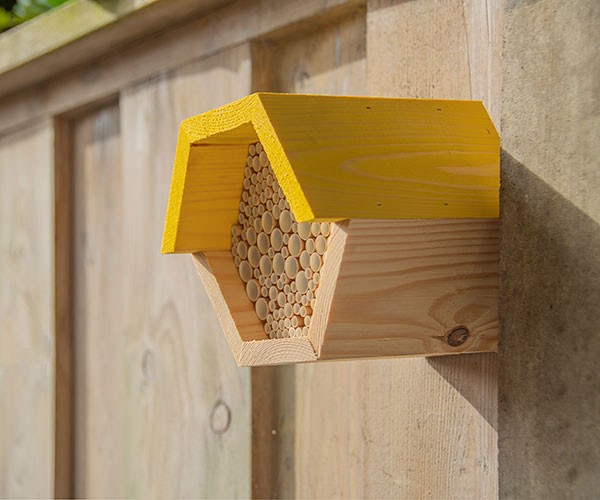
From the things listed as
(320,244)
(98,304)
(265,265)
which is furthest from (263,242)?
(98,304)

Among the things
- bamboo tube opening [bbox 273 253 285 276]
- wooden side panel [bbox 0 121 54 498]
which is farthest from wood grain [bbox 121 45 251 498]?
bamboo tube opening [bbox 273 253 285 276]

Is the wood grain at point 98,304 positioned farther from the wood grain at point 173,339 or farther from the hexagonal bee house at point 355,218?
the hexagonal bee house at point 355,218

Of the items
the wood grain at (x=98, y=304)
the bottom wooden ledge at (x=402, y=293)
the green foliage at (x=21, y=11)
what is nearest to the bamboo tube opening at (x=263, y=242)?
the bottom wooden ledge at (x=402, y=293)

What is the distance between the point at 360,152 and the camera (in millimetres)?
716

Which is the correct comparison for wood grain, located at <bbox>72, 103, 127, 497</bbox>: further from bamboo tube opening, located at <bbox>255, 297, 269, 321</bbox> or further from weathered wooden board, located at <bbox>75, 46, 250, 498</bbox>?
bamboo tube opening, located at <bbox>255, 297, 269, 321</bbox>

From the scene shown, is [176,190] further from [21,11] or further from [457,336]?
[21,11]

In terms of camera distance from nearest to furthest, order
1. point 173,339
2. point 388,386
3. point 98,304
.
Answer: point 388,386 < point 173,339 < point 98,304

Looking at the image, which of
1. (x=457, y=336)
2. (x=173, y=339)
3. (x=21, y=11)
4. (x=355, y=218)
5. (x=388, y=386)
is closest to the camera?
(x=355, y=218)

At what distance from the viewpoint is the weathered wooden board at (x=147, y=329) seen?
1.27 meters

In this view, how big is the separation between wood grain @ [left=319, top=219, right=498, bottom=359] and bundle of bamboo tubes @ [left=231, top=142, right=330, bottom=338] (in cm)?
6

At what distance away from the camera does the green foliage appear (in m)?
1.71

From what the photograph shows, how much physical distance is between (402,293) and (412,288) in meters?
0.01

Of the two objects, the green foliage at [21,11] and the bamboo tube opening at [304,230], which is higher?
the green foliage at [21,11]

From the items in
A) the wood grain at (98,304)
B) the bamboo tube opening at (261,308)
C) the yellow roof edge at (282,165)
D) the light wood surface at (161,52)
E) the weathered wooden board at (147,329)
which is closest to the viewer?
the yellow roof edge at (282,165)
